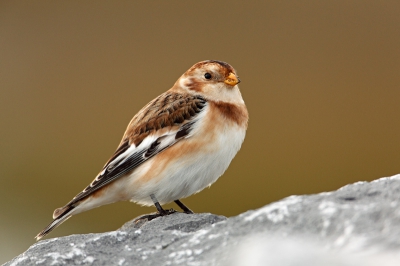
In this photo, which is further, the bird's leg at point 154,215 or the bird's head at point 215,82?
the bird's head at point 215,82

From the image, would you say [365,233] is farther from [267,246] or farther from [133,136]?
[133,136]

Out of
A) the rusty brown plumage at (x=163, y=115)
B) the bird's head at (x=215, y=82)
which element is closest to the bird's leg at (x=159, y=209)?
the rusty brown plumage at (x=163, y=115)

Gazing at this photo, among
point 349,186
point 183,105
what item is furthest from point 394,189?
point 183,105

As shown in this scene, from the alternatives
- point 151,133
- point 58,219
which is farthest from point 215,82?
point 58,219

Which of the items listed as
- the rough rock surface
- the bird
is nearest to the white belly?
the bird

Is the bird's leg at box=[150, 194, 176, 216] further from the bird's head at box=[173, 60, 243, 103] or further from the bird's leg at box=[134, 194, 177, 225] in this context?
the bird's head at box=[173, 60, 243, 103]

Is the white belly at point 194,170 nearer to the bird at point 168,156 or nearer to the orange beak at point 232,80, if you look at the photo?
the bird at point 168,156
